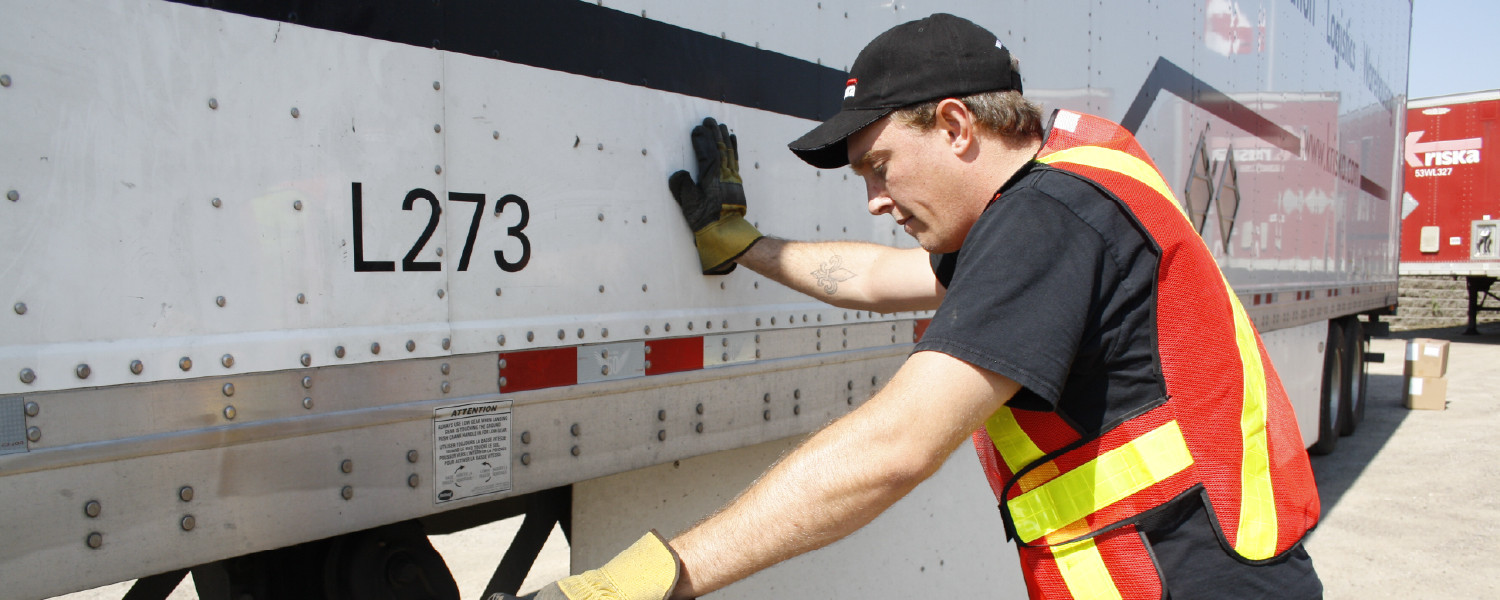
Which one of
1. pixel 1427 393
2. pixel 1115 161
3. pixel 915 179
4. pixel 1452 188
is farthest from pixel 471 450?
pixel 1452 188

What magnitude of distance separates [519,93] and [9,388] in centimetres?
84

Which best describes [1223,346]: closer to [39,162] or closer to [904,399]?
[904,399]

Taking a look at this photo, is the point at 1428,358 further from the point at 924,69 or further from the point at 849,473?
the point at 849,473

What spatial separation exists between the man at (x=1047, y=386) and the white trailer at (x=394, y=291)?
1.58ft

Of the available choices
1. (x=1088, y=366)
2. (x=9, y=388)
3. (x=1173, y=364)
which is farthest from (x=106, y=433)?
(x=1173, y=364)

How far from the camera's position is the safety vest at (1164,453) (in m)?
1.29

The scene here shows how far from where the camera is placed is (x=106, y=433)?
1.18 metres

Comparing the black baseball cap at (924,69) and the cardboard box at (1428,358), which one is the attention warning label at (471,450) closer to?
the black baseball cap at (924,69)

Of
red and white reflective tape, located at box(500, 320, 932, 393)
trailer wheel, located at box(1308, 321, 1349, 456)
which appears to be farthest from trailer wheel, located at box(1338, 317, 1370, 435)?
red and white reflective tape, located at box(500, 320, 932, 393)

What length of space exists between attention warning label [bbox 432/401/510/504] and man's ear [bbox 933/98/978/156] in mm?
840

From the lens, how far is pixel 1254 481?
133 centimetres

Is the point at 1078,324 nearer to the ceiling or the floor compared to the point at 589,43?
nearer to the floor

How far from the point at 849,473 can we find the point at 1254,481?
0.59 metres

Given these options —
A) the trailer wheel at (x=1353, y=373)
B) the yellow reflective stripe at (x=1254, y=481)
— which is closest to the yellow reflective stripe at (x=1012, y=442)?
the yellow reflective stripe at (x=1254, y=481)
